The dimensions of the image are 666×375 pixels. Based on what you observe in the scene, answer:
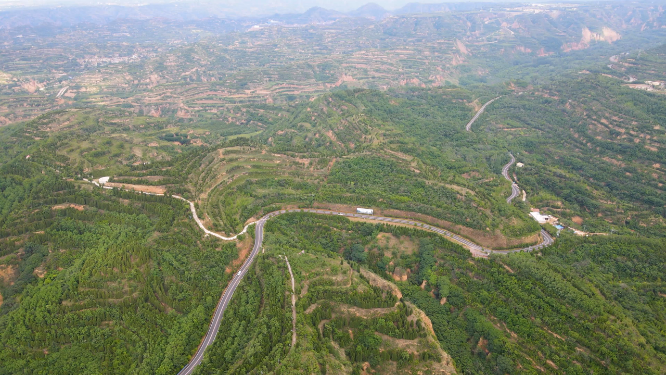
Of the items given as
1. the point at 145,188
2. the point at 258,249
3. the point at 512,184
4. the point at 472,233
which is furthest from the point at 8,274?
the point at 512,184

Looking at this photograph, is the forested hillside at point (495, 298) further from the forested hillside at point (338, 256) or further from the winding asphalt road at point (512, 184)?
the winding asphalt road at point (512, 184)

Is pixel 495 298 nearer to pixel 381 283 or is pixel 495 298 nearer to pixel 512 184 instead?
pixel 381 283

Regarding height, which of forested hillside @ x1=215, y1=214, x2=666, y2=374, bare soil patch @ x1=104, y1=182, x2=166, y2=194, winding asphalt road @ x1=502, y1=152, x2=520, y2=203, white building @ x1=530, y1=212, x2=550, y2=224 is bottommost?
winding asphalt road @ x1=502, y1=152, x2=520, y2=203

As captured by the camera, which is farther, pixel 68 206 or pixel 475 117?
pixel 475 117

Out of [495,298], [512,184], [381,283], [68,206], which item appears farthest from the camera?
[512,184]

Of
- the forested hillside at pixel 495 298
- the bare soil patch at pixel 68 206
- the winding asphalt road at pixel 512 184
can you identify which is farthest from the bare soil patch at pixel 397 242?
the bare soil patch at pixel 68 206

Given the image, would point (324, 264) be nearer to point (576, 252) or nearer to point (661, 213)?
point (576, 252)

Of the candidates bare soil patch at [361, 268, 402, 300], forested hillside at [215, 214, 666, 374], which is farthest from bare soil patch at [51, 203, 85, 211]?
bare soil patch at [361, 268, 402, 300]


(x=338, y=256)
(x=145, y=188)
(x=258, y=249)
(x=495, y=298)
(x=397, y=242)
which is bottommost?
(x=495, y=298)

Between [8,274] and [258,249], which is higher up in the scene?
[8,274]

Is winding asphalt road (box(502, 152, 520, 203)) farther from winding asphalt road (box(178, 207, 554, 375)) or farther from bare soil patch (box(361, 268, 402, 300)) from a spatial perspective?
bare soil patch (box(361, 268, 402, 300))

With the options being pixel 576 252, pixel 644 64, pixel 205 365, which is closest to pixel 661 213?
pixel 576 252

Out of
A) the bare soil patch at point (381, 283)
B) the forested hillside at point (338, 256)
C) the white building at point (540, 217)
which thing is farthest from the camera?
the white building at point (540, 217)

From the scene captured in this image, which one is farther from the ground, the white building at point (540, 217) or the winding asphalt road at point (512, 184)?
the white building at point (540, 217)
